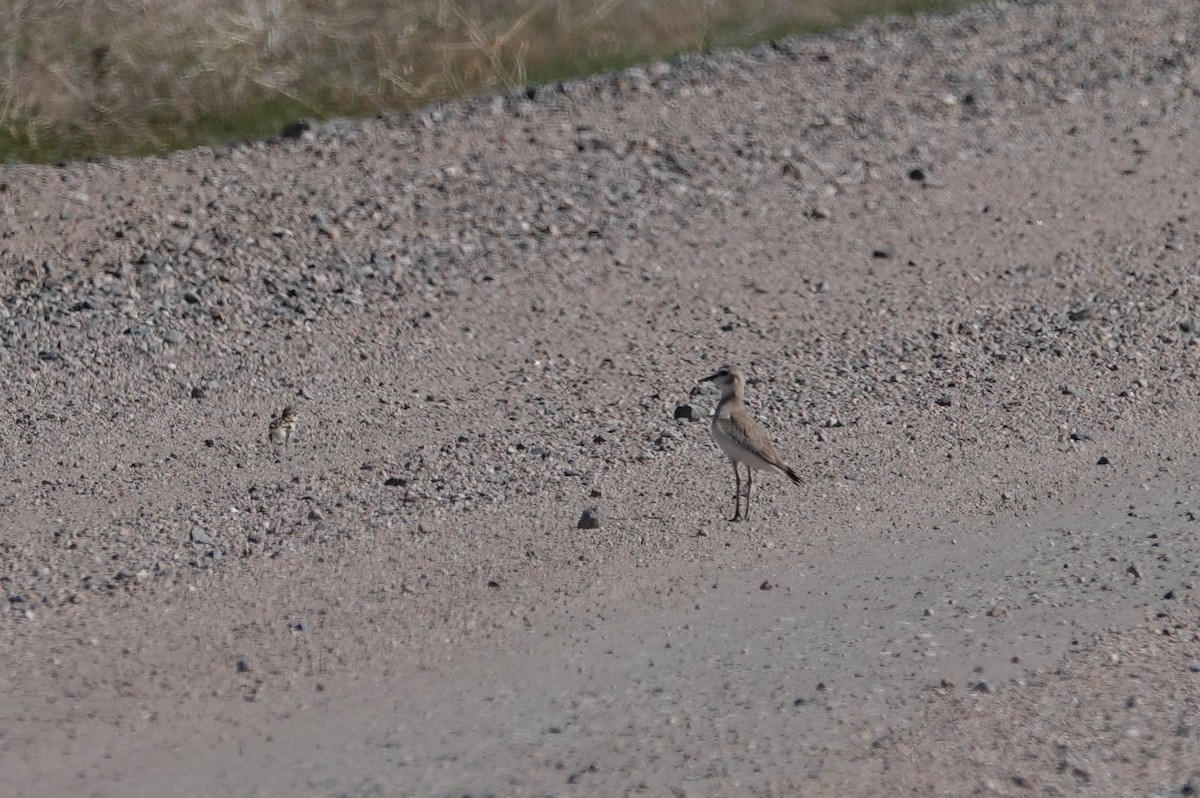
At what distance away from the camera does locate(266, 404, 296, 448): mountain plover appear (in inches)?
374

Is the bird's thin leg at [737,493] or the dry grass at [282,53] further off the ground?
the dry grass at [282,53]

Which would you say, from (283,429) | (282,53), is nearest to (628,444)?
(283,429)

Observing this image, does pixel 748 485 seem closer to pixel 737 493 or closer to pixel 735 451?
pixel 737 493

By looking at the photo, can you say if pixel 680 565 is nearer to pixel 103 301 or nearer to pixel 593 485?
pixel 593 485

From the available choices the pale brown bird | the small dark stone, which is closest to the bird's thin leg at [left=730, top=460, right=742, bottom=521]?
the pale brown bird

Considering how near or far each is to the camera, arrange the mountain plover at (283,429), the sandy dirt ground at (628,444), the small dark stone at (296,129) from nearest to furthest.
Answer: the sandy dirt ground at (628,444), the mountain plover at (283,429), the small dark stone at (296,129)

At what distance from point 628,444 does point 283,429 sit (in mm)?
1826

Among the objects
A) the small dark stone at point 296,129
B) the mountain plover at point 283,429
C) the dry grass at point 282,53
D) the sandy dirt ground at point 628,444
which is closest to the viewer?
the sandy dirt ground at point 628,444

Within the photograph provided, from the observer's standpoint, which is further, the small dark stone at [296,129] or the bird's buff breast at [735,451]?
the small dark stone at [296,129]

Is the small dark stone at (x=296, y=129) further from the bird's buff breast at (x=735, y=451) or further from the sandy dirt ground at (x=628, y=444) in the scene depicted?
the bird's buff breast at (x=735, y=451)

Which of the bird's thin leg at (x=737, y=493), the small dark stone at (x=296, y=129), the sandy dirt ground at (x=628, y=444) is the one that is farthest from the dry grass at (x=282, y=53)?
the bird's thin leg at (x=737, y=493)

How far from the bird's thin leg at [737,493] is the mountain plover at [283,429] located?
2383 millimetres

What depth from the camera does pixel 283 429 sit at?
9523mm

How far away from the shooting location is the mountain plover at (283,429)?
31.1 feet
